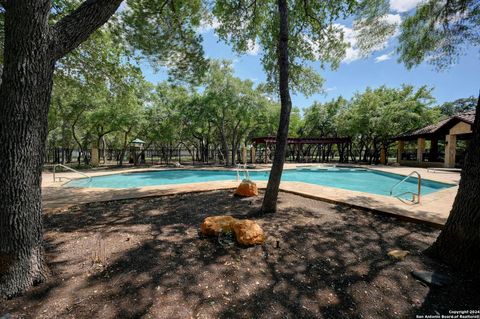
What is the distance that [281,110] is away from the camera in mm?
4145

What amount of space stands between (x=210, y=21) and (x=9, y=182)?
6.17 m

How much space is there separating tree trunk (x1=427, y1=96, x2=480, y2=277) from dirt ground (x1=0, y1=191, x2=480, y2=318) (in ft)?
0.73

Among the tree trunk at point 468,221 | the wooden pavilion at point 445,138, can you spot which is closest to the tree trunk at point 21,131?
the tree trunk at point 468,221

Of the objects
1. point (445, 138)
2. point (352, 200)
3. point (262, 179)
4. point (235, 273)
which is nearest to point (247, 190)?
point (352, 200)

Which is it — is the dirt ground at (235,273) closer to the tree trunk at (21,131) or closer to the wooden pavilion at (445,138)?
the tree trunk at (21,131)

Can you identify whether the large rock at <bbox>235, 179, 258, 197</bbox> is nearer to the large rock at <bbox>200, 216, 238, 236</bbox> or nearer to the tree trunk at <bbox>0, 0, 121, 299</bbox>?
the large rock at <bbox>200, 216, 238, 236</bbox>

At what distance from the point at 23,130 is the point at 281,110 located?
3646 millimetres

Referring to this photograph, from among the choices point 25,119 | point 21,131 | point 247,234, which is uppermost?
point 25,119

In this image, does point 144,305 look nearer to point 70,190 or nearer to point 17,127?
point 17,127

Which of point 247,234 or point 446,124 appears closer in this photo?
point 247,234

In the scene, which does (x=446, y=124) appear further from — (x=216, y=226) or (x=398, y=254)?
(x=216, y=226)

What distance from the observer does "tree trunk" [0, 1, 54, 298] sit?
5.91ft

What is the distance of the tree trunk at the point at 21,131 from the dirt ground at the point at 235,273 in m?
0.33

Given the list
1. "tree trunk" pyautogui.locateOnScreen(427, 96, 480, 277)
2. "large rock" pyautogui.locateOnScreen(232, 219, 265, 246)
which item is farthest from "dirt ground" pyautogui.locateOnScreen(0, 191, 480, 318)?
"tree trunk" pyautogui.locateOnScreen(427, 96, 480, 277)
